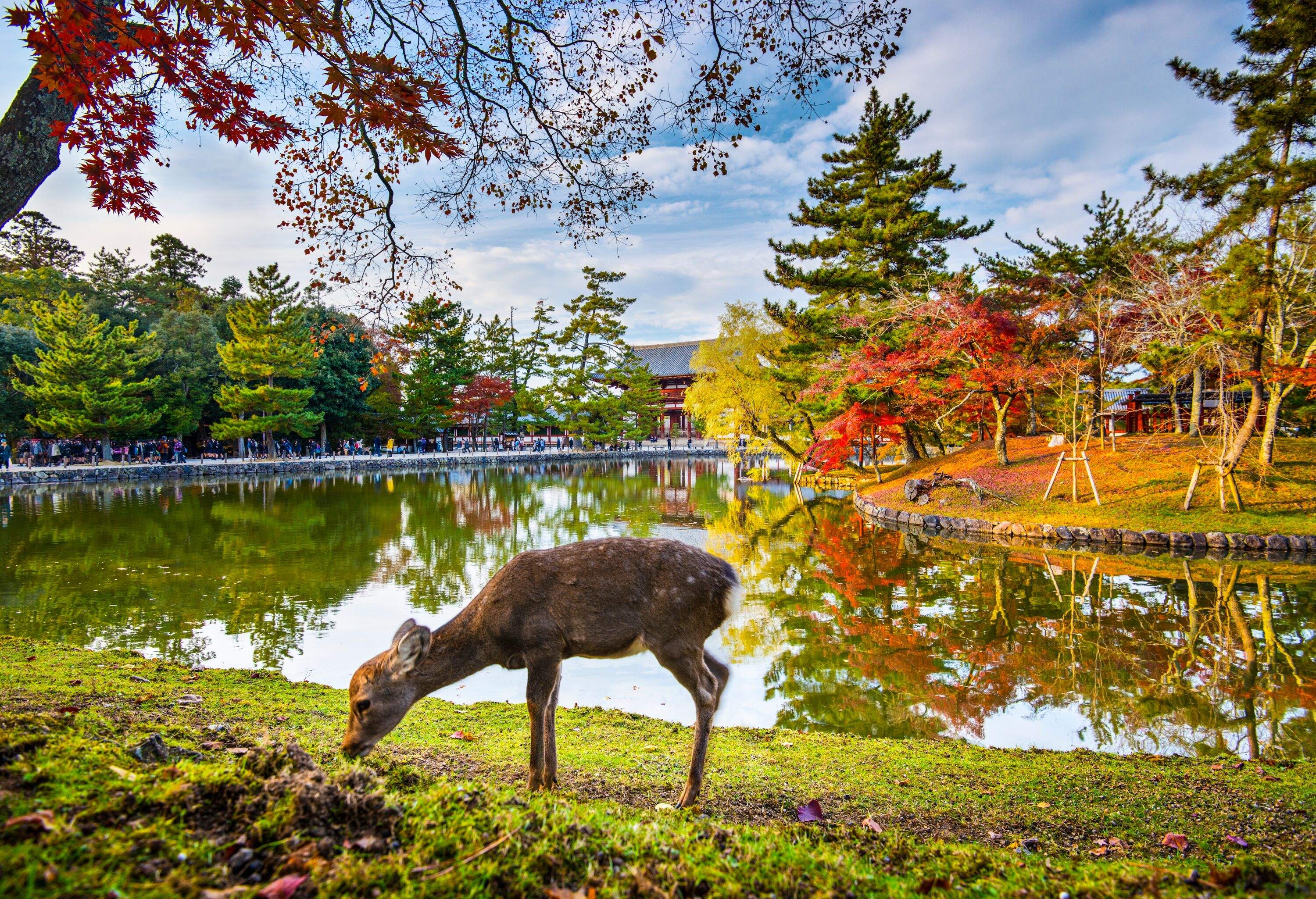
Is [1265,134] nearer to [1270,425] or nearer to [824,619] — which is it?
[1270,425]

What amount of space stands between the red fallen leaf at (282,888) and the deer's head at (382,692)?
1.83 metres

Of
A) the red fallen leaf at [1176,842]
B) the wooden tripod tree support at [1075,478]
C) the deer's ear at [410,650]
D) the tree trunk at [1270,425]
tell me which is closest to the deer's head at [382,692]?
the deer's ear at [410,650]

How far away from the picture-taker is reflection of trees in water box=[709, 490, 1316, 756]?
230 inches

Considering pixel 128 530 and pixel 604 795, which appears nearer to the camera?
pixel 604 795

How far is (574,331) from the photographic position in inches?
1874

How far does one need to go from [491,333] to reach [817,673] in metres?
44.2

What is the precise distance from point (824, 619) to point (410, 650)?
712 cm

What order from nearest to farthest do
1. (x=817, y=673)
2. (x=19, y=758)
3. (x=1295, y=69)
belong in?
1. (x=19, y=758)
2. (x=817, y=673)
3. (x=1295, y=69)

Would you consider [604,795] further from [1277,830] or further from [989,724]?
[989,724]

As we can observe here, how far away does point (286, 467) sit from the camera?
115 feet

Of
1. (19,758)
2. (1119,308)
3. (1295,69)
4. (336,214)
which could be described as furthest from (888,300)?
(19,758)

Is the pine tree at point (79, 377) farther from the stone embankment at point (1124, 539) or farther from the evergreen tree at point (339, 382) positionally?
the stone embankment at point (1124, 539)

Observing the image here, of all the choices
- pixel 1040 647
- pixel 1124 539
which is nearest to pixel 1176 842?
pixel 1040 647

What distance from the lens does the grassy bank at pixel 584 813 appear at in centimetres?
174
